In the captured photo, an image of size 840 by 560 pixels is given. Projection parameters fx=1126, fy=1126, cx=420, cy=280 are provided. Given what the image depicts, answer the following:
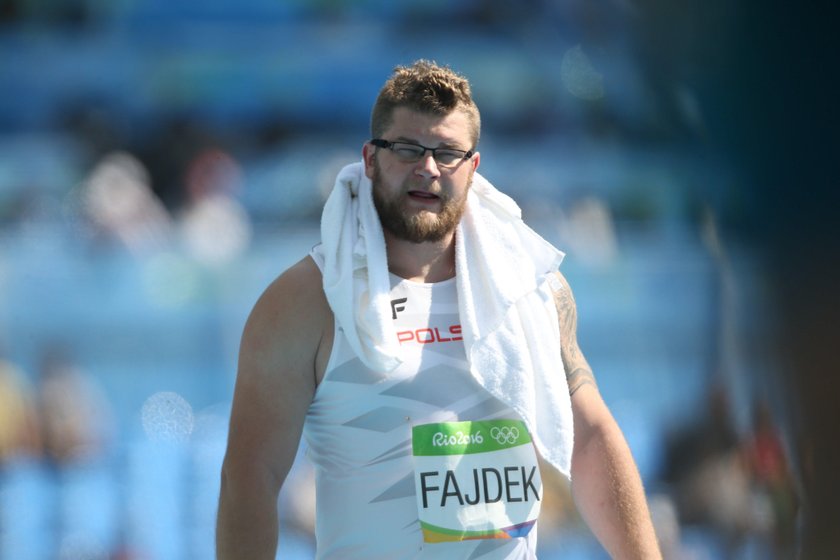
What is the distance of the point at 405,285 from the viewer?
7.78 ft

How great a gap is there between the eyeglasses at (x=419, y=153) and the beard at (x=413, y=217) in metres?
0.06

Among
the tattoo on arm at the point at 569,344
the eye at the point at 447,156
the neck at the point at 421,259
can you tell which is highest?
the eye at the point at 447,156

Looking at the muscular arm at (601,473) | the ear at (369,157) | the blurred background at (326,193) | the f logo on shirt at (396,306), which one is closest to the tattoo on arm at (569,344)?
the muscular arm at (601,473)

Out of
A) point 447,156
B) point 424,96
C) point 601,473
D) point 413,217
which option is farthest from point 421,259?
point 601,473

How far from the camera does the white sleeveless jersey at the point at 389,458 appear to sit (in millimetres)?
2236

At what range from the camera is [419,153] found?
7.68ft

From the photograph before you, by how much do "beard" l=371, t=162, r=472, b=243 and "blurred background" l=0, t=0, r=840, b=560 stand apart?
2066 millimetres

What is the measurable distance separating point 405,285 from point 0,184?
2.49 metres

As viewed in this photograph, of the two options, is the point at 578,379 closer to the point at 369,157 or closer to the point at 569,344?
the point at 569,344

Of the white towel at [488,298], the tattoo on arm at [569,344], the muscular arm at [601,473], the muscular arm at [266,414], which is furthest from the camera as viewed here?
the tattoo on arm at [569,344]

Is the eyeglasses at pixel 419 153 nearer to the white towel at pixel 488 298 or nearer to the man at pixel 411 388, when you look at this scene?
the man at pixel 411 388

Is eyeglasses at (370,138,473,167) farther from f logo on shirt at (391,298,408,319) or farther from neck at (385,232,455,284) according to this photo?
f logo on shirt at (391,298,408,319)

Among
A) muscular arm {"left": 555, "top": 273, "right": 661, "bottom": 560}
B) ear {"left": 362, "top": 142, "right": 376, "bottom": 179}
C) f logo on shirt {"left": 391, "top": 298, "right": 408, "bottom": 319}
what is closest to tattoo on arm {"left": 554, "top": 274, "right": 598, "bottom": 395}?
muscular arm {"left": 555, "top": 273, "right": 661, "bottom": 560}

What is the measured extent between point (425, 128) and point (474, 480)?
73 centimetres
